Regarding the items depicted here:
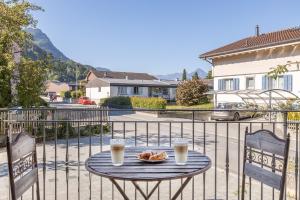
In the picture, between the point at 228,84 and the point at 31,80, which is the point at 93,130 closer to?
the point at 31,80

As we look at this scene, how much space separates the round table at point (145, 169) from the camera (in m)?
2.25

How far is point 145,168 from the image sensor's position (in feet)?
8.04

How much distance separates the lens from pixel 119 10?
24.7 meters

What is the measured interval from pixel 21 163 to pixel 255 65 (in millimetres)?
20057

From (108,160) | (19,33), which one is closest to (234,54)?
(19,33)

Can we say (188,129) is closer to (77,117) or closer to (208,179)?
(77,117)

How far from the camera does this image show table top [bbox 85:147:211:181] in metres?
2.25

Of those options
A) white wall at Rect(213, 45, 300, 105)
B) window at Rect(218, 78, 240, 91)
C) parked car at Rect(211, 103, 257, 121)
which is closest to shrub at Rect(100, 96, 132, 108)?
white wall at Rect(213, 45, 300, 105)

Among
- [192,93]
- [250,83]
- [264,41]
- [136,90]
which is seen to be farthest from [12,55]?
[136,90]

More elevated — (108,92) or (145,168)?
(108,92)

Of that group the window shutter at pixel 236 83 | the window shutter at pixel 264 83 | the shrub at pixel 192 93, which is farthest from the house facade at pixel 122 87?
the window shutter at pixel 264 83

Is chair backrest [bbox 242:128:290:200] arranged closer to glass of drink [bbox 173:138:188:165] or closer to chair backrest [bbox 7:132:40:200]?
glass of drink [bbox 173:138:188:165]

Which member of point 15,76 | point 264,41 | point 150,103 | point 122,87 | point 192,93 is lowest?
point 150,103

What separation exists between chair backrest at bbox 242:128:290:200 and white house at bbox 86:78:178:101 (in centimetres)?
3777
